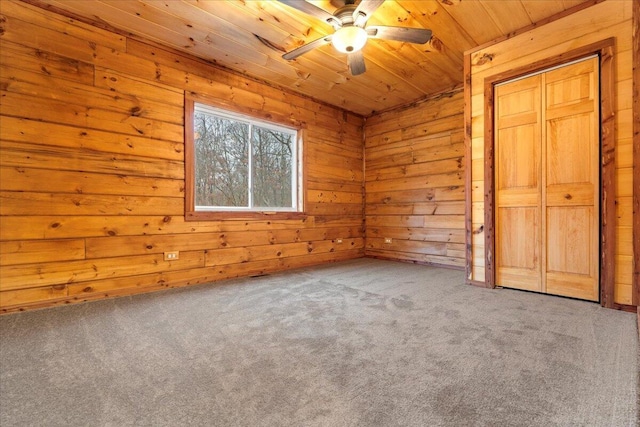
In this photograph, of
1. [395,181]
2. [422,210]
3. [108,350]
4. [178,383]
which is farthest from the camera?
[395,181]

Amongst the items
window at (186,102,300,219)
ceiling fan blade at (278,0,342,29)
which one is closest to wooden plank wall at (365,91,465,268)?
window at (186,102,300,219)

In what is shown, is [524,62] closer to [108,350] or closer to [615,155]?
[615,155]

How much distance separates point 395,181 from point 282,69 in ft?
8.23

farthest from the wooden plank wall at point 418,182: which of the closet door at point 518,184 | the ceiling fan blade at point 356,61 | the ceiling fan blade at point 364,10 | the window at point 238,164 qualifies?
the ceiling fan blade at point 364,10

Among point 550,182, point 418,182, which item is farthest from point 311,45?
point 418,182

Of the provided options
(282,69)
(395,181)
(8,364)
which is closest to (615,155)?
(395,181)

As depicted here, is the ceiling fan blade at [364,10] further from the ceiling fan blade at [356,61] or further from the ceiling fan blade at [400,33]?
the ceiling fan blade at [356,61]

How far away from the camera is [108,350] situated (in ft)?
5.72

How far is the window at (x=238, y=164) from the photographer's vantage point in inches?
137

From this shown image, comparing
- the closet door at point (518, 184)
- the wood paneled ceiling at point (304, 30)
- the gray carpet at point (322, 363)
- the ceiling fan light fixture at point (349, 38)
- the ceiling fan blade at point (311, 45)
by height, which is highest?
the wood paneled ceiling at point (304, 30)

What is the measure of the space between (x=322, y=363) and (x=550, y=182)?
2679 millimetres

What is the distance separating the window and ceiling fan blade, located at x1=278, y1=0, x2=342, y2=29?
6.00 ft

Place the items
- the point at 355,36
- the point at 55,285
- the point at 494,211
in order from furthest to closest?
the point at 494,211 < the point at 55,285 < the point at 355,36

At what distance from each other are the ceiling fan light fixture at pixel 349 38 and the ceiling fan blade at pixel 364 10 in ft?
0.16
